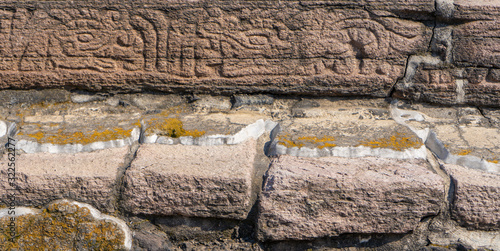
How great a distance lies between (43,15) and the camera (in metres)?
1.93

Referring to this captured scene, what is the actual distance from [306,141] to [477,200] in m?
0.60

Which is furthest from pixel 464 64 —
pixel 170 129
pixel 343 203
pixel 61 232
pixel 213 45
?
pixel 61 232

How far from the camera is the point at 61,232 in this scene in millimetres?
1417

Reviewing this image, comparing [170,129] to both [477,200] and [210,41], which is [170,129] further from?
[477,200]

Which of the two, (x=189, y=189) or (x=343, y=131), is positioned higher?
(x=343, y=131)

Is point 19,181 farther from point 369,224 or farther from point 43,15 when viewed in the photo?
point 369,224

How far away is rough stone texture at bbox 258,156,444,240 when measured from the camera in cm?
137

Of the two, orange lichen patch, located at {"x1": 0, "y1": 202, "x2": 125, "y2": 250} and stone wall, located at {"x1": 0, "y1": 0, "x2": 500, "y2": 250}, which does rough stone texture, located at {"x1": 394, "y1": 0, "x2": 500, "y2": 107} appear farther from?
orange lichen patch, located at {"x1": 0, "y1": 202, "x2": 125, "y2": 250}

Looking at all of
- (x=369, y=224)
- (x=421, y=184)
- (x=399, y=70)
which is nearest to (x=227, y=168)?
(x=369, y=224)

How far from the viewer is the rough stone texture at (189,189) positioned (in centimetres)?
140

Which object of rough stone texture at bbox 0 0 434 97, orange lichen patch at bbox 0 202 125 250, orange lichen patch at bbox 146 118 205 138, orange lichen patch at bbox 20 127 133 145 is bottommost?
orange lichen patch at bbox 0 202 125 250

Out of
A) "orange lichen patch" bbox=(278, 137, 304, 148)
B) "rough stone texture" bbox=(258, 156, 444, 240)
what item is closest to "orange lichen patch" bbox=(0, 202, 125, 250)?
"rough stone texture" bbox=(258, 156, 444, 240)

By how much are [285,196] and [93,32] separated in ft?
3.92

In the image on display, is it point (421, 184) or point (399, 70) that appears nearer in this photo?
point (421, 184)
